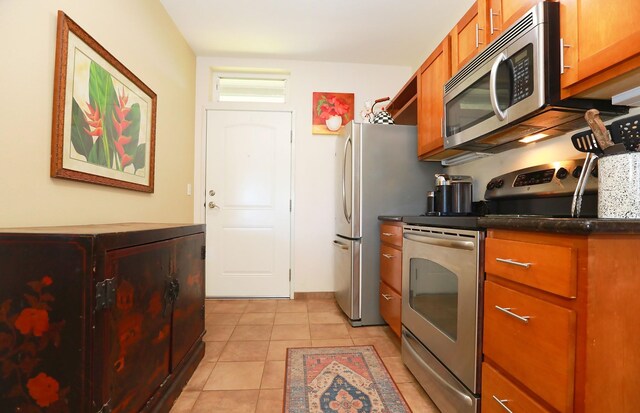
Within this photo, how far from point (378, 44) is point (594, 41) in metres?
2.08

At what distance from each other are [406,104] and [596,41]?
175 centimetres

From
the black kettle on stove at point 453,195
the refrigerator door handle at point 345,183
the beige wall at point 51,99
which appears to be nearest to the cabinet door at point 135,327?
the beige wall at point 51,99

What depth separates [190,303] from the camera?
1.58 metres

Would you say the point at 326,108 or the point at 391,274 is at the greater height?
the point at 326,108

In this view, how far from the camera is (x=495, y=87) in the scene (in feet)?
4.33

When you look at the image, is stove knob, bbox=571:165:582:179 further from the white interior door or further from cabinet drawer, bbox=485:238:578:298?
the white interior door

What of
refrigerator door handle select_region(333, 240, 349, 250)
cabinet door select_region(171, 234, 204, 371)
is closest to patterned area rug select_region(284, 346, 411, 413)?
cabinet door select_region(171, 234, 204, 371)

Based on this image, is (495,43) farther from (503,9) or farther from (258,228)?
(258,228)

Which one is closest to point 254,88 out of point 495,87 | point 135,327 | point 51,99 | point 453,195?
point 51,99

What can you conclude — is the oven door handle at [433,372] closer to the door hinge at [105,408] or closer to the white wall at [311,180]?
the door hinge at [105,408]

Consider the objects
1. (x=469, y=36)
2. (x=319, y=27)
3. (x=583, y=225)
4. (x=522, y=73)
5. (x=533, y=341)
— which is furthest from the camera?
(x=319, y=27)

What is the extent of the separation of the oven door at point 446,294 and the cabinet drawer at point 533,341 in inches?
2.9

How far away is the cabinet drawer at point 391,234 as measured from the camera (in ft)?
6.27

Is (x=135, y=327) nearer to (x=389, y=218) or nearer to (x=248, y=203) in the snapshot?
(x=389, y=218)
